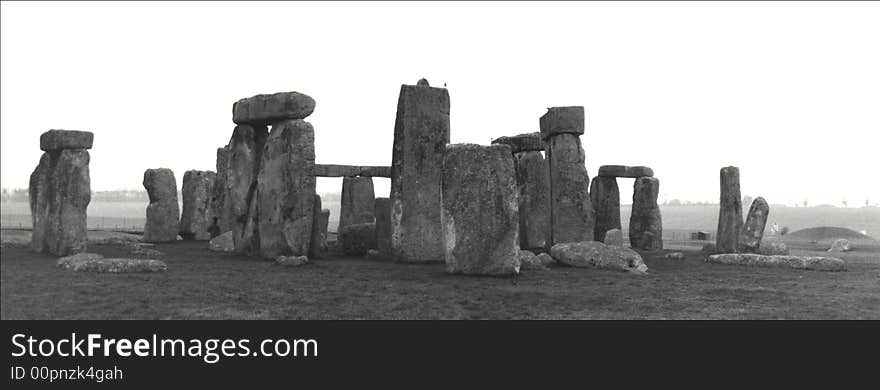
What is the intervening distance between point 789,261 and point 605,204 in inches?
275

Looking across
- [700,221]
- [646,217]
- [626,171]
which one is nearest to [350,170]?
[626,171]

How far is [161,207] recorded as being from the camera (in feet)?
64.3

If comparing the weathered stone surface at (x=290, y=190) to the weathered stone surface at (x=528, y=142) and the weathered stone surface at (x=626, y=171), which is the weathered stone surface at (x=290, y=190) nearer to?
the weathered stone surface at (x=528, y=142)

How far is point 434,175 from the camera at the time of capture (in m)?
13.6

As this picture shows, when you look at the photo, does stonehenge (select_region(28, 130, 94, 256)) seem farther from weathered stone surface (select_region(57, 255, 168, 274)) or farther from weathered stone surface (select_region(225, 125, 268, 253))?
weathered stone surface (select_region(225, 125, 268, 253))

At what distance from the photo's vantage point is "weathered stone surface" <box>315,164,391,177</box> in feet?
63.1

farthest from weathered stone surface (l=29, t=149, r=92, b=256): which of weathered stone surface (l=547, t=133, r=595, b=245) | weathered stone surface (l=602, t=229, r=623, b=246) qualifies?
weathered stone surface (l=602, t=229, r=623, b=246)

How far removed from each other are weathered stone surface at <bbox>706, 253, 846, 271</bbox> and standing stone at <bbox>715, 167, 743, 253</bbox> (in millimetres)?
1789

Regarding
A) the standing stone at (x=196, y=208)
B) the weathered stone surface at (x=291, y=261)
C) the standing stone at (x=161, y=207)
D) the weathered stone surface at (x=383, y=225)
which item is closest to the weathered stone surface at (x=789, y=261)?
the weathered stone surface at (x=383, y=225)

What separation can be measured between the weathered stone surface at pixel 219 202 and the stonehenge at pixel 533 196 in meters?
7.86

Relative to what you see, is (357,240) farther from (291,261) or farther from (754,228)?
(754,228)
